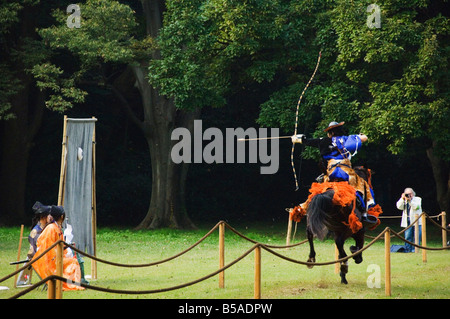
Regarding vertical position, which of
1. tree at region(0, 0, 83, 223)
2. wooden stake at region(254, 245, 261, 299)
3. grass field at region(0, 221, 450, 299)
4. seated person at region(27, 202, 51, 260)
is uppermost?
tree at region(0, 0, 83, 223)

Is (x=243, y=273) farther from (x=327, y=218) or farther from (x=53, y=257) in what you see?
(x=53, y=257)

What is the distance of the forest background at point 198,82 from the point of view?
1789cm

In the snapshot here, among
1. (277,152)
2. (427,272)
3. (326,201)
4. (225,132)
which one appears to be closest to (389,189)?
(277,152)

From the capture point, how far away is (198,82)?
1983cm

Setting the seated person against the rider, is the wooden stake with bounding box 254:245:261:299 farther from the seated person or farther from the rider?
the seated person

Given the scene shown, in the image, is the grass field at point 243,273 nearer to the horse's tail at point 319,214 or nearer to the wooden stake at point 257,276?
the horse's tail at point 319,214

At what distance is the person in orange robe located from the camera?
A: 938 cm

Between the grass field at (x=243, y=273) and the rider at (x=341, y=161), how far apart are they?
4.23ft

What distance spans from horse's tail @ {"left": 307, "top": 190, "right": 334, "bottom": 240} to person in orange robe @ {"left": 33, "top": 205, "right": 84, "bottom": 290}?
327cm

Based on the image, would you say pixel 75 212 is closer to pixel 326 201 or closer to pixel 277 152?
pixel 326 201

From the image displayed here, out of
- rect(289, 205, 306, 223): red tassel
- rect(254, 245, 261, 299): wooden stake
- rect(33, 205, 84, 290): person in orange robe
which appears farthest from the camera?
rect(289, 205, 306, 223): red tassel

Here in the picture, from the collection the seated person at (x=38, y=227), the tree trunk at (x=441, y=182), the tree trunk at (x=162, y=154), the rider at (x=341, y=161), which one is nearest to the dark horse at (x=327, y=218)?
the rider at (x=341, y=161)

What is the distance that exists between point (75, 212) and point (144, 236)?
9.47 m

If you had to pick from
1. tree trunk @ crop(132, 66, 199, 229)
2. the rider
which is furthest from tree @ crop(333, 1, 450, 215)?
the rider
